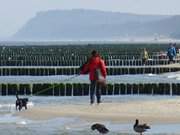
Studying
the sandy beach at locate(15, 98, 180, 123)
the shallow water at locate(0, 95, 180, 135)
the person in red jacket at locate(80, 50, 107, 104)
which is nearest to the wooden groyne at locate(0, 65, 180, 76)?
the sandy beach at locate(15, 98, 180, 123)

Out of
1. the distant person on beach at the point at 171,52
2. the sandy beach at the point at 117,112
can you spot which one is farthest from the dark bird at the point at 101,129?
the distant person on beach at the point at 171,52

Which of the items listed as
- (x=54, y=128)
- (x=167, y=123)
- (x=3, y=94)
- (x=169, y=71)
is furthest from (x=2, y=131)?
(x=169, y=71)

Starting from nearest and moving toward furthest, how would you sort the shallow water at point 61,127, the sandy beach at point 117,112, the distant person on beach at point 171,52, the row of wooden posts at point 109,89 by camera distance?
the shallow water at point 61,127 → the sandy beach at point 117,112 → the row of wooden posts at point 109,89 → the distant person on beach at point 171,52

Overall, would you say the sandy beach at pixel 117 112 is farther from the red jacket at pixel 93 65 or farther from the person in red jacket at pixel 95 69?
the red jacket at pixel 93 65

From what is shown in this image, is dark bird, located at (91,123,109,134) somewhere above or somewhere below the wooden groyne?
above

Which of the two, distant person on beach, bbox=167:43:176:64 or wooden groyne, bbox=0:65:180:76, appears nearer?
wooden groyne, bbox=0:65:180:76

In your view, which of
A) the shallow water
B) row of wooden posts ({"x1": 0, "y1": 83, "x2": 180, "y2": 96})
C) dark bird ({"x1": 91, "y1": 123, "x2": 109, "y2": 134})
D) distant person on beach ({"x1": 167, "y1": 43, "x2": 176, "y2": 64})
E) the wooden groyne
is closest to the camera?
dark bird ({"x1": 91, "y1": 123, "x2": 109, "y2": 134})

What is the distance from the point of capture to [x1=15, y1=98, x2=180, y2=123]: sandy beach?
80.5ft

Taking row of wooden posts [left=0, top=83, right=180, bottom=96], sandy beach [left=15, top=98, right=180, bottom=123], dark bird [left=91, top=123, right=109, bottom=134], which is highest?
dark bird [left=91, top=123, right=109, bottom=134]

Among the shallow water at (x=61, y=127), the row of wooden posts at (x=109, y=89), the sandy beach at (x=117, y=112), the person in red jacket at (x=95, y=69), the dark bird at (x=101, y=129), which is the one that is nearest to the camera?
the dark bird at (x=101, y=129)

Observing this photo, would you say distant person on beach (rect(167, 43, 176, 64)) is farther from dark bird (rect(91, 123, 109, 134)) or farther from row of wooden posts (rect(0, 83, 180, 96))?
dark bird (rect(91, 123, 109, 134))

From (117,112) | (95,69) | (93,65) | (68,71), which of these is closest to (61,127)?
(117,112)

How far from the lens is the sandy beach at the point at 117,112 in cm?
2453

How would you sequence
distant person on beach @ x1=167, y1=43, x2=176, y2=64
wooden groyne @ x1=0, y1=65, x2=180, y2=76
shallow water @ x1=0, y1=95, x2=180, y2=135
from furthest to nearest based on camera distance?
distant person on beach @ x1=167, y1=43, x2=176, y2=64, wooden groyne @ x1=0, y1=65, x2=180, y2=76, shallow water @ x1=0, y1=95, x2=180, y2=135
